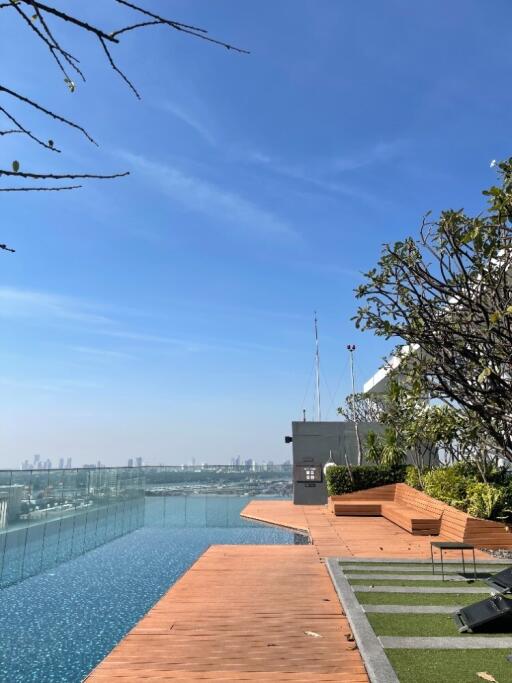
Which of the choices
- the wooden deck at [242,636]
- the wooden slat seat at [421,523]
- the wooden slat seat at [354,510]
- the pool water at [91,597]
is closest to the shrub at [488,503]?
the wooden slat seat at [421,523]

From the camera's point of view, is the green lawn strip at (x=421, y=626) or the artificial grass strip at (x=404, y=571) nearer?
the green lawn strip at (x=421, y=626)

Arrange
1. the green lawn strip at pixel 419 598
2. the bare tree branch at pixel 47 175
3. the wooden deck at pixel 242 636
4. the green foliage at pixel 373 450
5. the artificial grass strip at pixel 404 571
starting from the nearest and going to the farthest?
the bare tree branch at pixel 47 175, the wooden deck at pixel 242 636, the green lawn strip at pixel 419 598, the artificial grass strip at pixel 404 571, the green foliage at pixel 373 450

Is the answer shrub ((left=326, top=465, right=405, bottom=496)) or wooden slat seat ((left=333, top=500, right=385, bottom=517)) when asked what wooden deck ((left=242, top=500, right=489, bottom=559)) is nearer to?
wooden slat seat ((left=333, top=500, right=385, bottom=517))

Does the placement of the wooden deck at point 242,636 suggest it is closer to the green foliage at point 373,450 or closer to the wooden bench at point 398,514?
the wooden bench at point 398,514

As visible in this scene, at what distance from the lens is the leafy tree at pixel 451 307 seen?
5.02 meters

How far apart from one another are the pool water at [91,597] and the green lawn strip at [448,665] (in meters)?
3.14

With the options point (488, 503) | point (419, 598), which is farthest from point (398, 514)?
point (419, 598)

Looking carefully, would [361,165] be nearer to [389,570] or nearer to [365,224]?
[365,224]

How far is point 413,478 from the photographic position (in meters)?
17.2

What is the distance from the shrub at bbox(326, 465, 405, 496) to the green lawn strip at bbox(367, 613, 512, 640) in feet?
43.6

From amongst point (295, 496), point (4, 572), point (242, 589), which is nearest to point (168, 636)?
point (242, 589)

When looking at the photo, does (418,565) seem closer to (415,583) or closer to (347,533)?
(415,583)

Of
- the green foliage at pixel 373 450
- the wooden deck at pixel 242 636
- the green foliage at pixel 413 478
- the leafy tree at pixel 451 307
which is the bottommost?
the wooden deck at pixel 242 636

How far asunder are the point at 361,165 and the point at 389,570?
326 inches
